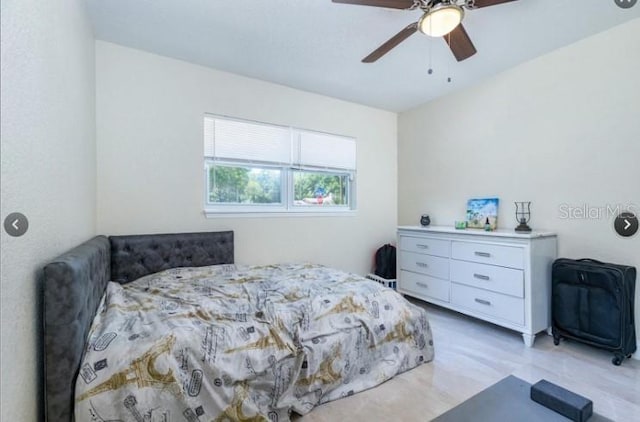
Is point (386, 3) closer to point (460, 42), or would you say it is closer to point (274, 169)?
point (460, 42)

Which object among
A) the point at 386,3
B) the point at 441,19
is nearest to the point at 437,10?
the point at 441,19

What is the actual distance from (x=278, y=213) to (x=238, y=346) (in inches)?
76.7

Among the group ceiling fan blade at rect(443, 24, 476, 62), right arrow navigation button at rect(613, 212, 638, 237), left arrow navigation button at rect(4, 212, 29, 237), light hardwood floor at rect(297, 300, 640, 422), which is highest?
ceiling fan blade at rect(443, 24, 476, 62)

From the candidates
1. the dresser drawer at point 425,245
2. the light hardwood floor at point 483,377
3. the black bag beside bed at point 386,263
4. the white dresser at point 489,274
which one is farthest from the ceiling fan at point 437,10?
the black bag beside bed at point 386,263

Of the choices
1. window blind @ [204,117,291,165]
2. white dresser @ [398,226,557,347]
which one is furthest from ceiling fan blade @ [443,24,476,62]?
window blind @ [204,117,291,165]

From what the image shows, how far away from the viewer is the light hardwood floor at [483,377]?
1.70 m

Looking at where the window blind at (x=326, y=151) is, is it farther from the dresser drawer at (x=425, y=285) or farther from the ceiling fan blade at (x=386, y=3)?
the ceiling fan blade at (x=386, y=3)

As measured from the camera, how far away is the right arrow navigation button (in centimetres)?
229

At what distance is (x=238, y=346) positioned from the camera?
1565 millimetres

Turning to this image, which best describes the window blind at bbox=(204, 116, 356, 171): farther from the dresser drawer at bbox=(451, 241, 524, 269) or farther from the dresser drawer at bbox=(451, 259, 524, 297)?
the dresser drawer at bbox=(451, 259, 524, 297)

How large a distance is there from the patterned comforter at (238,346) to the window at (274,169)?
104 cm

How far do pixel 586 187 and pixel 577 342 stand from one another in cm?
131

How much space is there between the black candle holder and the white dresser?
98 millimetres

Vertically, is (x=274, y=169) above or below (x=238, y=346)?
above
